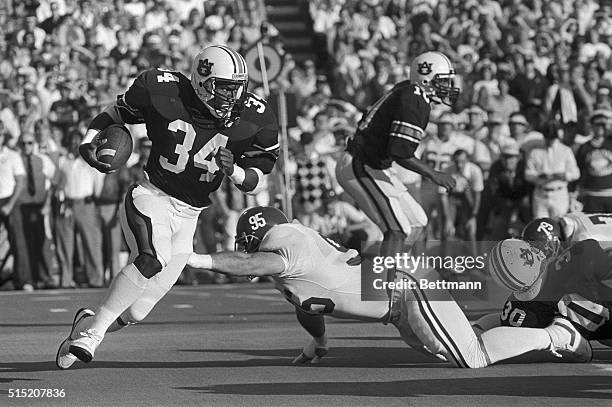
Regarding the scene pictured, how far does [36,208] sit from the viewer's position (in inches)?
656

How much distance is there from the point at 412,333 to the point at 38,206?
8.83 metres

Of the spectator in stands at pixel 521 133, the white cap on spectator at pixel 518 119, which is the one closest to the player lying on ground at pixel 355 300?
the spectator in stands at pixel 521 133

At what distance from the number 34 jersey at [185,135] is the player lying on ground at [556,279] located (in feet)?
5.60

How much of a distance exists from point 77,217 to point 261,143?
332 inches

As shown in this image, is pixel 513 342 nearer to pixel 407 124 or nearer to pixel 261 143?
pixel 261 143

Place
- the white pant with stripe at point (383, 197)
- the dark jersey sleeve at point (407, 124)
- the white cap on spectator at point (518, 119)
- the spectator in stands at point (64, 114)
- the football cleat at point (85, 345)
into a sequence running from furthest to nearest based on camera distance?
1. the spectator in stands at point (64, 114)
2. the white cap on spectator at point (518, 119)
3. the white pant with stripe at point (383, 197)
4. the dark jersey sleeve at point (407, 124)
5. the football cleat at point (85, 345)

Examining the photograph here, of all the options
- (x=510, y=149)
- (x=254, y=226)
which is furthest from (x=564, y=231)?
(x=510, y=149)

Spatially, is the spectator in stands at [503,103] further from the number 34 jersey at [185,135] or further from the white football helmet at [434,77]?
the number 34 jersey at [185,135]

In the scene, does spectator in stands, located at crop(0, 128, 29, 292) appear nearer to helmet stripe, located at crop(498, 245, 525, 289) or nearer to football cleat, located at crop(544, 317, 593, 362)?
helmet stripe, located at crop(498, 245, 525, 289)

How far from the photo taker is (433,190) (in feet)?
55.8

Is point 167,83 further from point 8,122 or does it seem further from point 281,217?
point 8,122

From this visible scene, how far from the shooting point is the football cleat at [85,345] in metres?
8.04

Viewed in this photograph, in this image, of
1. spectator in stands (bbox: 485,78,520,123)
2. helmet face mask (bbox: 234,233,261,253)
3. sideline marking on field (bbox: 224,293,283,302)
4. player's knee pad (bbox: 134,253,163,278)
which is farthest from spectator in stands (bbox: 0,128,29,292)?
player's knee pad (bbox: 134,253,163,278)

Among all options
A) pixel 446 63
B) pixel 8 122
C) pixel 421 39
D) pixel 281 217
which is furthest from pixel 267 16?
pixel 281 217
